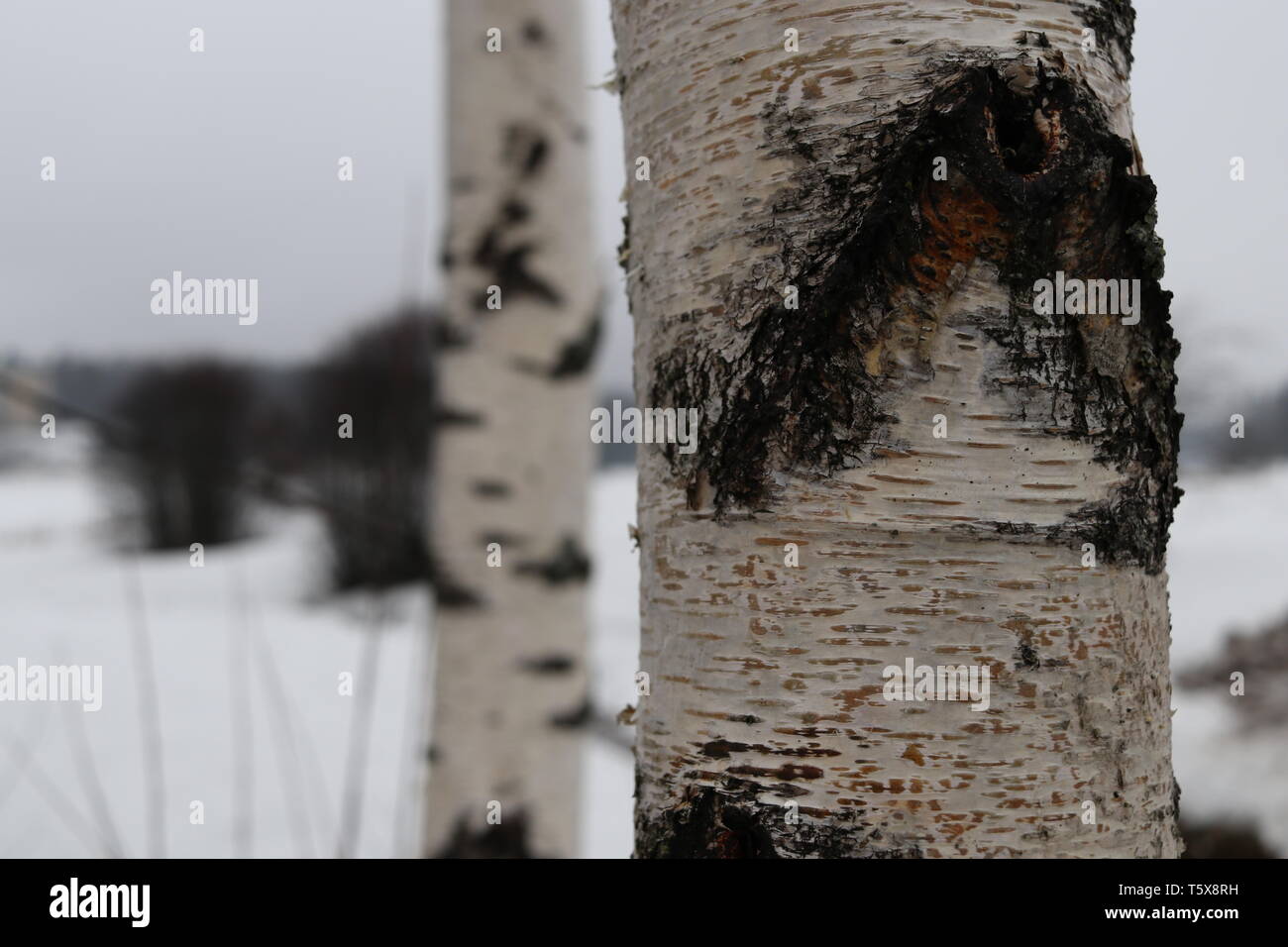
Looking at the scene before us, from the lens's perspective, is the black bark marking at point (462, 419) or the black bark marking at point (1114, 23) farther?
the black bark marking at point (462, 419)

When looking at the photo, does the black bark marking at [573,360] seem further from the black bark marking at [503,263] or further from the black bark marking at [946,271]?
the black bark marking at [946,271]

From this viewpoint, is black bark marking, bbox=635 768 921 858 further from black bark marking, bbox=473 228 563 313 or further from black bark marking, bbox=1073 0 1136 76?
black bark marking, bbox=473 228 563 313

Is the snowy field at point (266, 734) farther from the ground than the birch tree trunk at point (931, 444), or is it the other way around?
the birch tree trunk at point (931, 444)

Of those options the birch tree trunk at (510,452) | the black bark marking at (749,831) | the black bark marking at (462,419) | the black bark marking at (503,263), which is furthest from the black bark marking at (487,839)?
the black bark marking at (749,831)

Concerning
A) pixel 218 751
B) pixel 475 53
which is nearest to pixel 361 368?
pixel 218 751

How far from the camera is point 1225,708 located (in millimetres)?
3730

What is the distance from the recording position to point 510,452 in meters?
1.83

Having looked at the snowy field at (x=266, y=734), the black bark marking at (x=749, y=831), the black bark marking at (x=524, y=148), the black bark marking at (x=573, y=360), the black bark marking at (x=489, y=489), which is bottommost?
the snowy field at (x=266, y=734)

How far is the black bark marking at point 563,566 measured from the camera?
183cm

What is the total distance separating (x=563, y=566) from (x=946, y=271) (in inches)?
56.7

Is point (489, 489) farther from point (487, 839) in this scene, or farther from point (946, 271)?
point (946, 271)

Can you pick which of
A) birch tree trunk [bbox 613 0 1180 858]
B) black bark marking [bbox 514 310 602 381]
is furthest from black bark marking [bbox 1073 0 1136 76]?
black bark marking [bbox 514 310 602 381]
